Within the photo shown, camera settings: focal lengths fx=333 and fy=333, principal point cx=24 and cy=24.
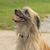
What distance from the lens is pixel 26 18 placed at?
25.7ft

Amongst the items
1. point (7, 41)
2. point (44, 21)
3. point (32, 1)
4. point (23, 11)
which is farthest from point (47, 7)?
point (23, 11)

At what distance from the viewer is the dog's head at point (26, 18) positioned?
303 inches

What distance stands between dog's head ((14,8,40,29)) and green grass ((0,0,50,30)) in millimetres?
5878

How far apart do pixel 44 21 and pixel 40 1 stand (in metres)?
7.49

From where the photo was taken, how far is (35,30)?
7.78m

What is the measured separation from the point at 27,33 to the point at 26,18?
1.22 ft

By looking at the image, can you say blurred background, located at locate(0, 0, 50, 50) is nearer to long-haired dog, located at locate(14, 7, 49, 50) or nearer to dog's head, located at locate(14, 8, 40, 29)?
dog's head, located at locate(14, 8, 40, 29)

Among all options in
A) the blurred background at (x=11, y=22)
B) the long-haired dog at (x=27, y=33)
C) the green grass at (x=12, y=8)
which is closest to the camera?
the long-haired dog at (x=27, y=33)

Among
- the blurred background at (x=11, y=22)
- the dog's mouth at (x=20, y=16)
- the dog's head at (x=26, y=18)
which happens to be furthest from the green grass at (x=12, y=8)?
the dog's mouth at (x=20, y=16)

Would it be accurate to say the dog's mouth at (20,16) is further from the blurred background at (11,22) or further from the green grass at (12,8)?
the green grass at (12,8)

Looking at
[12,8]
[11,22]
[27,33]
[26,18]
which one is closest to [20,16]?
[26,18]

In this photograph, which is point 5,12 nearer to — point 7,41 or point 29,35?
point 7,41

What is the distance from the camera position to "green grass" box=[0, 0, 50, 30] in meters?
14.9

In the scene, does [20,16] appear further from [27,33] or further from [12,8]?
[12,8]
